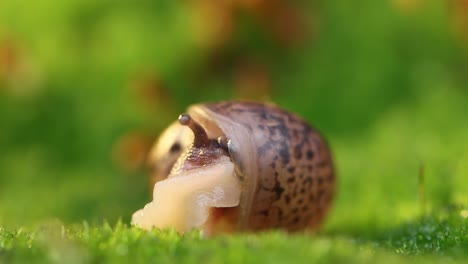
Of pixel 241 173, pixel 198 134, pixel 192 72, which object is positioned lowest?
pixel 241 173

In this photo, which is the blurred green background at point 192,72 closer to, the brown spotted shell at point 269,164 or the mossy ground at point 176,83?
the mossy ground at point 176,83

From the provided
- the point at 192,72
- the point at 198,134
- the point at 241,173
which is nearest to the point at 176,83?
the point at 192,72

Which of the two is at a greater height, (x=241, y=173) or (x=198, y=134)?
(x=198, y=134)

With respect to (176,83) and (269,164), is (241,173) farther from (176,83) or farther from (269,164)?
(176,83)

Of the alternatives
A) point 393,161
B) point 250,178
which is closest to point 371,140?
point 393,161

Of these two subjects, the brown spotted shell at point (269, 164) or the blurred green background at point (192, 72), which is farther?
the blurred green background at point (192, 72)

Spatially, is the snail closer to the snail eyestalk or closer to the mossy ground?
the snail eyestalk

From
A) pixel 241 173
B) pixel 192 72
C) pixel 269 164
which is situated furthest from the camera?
pixel 192 72

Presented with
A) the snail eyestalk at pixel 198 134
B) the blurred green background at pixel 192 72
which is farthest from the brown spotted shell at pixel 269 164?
the blurred green background at pixel 192 72
